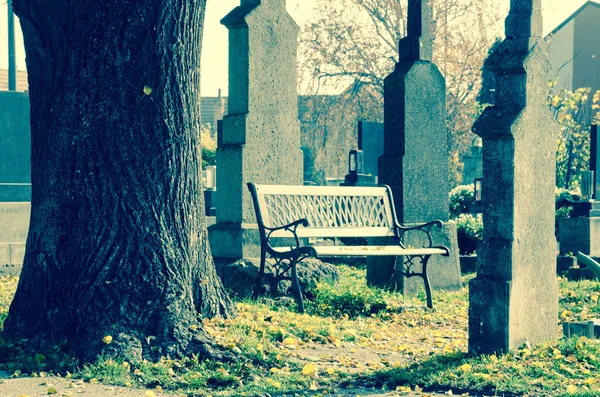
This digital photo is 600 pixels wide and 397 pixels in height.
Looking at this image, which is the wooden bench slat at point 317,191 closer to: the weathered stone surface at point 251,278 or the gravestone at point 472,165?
the weathered stone surface at point 251,278

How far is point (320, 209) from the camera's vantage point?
9609 millimetres

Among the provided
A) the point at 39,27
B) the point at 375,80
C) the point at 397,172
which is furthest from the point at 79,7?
the point at 375,80

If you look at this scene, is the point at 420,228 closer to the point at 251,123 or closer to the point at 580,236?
the point at 251,123

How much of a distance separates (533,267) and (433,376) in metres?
1.23

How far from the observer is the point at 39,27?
20.7 ft

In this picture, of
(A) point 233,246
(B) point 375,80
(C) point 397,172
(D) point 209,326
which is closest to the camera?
(D) point 209,326

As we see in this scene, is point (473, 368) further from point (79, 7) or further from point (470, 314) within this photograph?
point (79, 7)

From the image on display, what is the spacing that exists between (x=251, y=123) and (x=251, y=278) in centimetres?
164

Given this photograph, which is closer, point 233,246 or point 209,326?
point 209,326

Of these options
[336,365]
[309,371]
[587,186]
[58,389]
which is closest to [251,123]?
[336,365]

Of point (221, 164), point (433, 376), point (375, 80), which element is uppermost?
point (375, 80)

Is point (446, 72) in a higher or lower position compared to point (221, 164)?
higher

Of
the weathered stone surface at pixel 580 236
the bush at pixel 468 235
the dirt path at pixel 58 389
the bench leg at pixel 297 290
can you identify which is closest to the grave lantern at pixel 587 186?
the weathered stone surface at pixel 580 236

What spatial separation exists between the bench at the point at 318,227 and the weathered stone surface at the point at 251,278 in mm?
140
